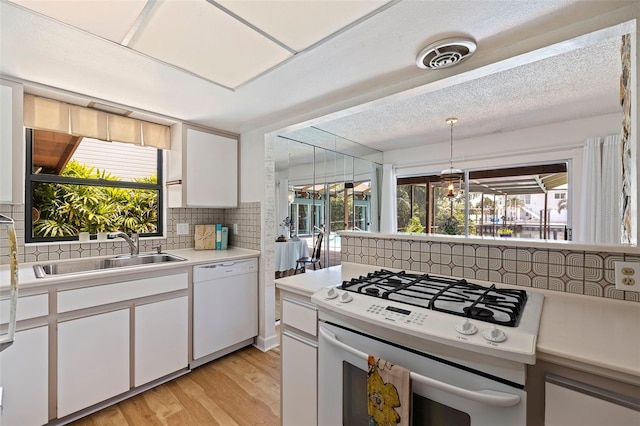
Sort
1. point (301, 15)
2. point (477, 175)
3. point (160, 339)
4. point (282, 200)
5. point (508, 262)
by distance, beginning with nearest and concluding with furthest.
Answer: point (301, 15)
point (508, 262)
point (160, 339)
point (282, 200)
point (477, 175)

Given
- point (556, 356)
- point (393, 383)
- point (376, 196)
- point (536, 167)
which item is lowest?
point (393, 383)

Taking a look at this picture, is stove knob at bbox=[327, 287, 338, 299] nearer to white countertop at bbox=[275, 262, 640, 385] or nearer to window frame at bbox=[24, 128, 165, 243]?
white countertop at bbox=[275, 262, 640, 385]

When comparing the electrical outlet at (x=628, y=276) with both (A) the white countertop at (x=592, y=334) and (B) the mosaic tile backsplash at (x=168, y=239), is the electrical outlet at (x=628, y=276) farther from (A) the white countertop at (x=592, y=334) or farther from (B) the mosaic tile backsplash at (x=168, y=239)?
(B) the mosaic tile backsplash at (x=168, y=239)

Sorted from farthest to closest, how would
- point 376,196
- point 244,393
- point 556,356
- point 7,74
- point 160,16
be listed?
point 376,196, point 244,393, point 7,74, point 160,16, point 556,356

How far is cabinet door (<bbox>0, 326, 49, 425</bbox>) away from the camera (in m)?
1.49

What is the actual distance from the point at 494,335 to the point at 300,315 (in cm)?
88

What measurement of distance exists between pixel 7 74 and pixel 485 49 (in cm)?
286

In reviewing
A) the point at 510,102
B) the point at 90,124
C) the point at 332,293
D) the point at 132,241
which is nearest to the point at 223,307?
the point at 132,241

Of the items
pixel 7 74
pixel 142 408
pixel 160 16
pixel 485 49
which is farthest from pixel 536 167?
pixel 7 74

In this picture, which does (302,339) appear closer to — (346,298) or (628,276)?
(346,298)

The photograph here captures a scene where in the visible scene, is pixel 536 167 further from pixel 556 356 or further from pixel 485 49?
pixel 556 356

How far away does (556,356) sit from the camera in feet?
2.64

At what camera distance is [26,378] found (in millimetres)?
1555

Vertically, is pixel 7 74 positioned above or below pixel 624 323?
above
